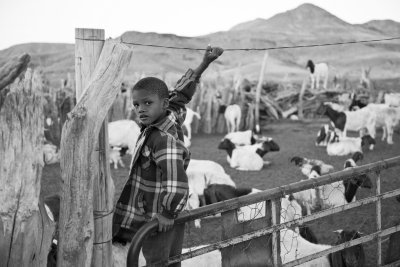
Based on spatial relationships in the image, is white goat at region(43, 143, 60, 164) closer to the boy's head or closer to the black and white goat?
the black and white goat

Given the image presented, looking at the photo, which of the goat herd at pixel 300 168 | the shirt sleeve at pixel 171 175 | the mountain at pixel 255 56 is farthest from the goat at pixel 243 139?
the mountain at pixel 255 56

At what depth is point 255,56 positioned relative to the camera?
52812mm

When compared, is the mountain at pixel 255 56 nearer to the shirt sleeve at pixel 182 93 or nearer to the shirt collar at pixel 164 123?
the shirt sleeve at pixel 182 93

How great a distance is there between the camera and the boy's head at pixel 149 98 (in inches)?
96.4

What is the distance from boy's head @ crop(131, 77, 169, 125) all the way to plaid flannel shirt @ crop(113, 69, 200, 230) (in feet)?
0.17

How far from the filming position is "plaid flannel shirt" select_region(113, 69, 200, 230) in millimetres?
2266

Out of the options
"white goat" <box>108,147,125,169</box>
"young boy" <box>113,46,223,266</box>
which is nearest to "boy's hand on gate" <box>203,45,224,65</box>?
"young boy" <box>113,46,223,266</box>

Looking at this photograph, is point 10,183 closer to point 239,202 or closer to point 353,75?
point 239,202

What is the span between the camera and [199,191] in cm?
735

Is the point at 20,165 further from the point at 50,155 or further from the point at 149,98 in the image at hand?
the point at 50,155

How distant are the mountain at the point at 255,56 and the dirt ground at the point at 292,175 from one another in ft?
40.4

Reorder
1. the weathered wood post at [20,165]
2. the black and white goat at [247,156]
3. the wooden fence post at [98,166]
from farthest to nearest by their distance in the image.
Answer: the black and white goat at [247,156]
the wooden fence post at [98,166]
the weathered wood post at [20,165]

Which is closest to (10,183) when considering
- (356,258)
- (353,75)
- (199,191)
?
(356,258)

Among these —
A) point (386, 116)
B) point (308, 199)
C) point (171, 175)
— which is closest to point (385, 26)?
point (386, 116)
